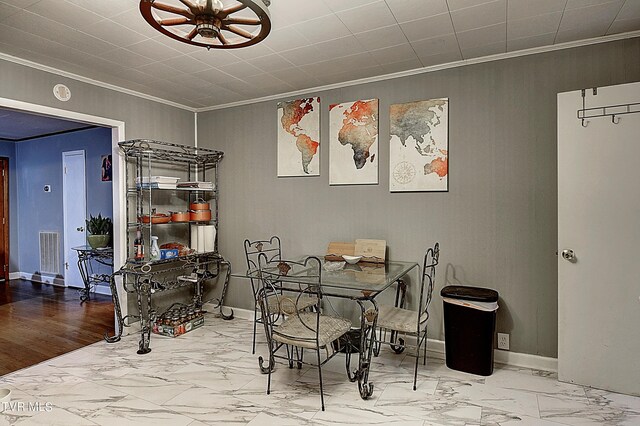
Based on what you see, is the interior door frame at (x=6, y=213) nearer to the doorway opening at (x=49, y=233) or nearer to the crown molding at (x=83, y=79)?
the doorway opening at (x=49, y=233)

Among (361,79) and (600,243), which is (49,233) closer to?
(361,79)

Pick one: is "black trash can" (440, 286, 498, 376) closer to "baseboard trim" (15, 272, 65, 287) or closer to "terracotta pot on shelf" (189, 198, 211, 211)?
"terracotta pot on shelf" (189, 198, 211, 211)

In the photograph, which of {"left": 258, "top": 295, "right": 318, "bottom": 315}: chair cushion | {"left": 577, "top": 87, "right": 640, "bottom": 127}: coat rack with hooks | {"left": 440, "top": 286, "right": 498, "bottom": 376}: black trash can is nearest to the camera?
{"left": 577, "top": 87, "right": 640, "bottom": 127}: coat rack with hooks

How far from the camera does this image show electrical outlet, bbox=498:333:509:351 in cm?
302

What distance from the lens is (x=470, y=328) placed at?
9.25 ft

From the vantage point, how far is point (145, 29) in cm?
251

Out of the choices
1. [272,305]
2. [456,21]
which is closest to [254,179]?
[272,305]

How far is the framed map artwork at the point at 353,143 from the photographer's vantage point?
3521 mm

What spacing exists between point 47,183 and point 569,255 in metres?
7.35

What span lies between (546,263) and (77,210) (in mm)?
6363

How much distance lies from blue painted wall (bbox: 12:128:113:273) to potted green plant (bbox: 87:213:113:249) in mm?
419

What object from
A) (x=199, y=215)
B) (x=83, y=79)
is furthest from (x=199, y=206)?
(x=83, y=79)

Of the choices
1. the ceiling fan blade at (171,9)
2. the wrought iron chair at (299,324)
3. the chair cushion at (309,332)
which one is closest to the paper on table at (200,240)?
the wrought iron chair at (299,324)

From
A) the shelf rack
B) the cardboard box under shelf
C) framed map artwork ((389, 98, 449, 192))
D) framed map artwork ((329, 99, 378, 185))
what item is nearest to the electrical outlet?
framed map artwork ((389, 98, 449, 192))
